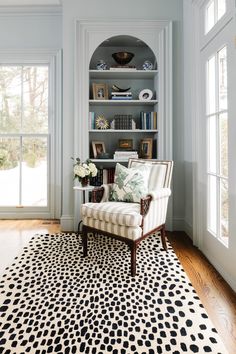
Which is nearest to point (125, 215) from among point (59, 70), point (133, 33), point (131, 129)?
point (131, 129)

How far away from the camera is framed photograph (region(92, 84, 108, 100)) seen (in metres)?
3.24

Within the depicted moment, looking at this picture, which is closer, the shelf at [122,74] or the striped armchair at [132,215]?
the striped armchair at [132,215]

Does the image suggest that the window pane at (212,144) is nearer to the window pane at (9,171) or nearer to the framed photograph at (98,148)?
the framed photograph at (98,148)

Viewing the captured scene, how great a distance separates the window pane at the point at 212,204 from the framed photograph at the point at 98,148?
59.2 inches

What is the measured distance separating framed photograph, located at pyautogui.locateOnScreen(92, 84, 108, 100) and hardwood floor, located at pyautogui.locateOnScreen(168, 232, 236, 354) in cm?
206

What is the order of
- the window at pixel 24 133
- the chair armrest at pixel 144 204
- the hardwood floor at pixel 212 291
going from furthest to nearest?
the window at pixel 24 133 → the chair armrest at pixel 144 204 → the hardwood floor at pixel 212 291

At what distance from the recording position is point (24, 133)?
3746 millimetres

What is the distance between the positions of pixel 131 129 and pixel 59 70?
147 cm

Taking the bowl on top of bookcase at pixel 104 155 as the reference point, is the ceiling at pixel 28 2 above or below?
above

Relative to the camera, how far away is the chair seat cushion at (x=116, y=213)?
6.63 ft

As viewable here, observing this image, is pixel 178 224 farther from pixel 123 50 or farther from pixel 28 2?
pixel 28 2

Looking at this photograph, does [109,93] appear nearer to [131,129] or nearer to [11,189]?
[131,129]

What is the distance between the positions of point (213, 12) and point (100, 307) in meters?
2.61

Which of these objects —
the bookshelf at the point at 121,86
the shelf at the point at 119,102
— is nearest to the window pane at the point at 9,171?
the bookshelf at the point at 121,86
